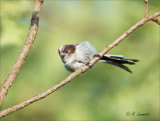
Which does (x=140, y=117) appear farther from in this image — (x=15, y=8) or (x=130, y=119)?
(x=15, y=8)

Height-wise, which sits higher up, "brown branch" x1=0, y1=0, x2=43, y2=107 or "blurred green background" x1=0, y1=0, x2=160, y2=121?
"blurred green background" x1=0, y1=0, x2=160, y2=121

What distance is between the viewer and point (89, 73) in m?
5.18

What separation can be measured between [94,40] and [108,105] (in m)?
1.33

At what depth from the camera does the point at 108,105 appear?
4.70m

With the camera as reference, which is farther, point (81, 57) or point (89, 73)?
point (89, 73)

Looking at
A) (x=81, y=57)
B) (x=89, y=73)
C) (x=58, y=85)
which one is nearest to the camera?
(x=58, y=85)

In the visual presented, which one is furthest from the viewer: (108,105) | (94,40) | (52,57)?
(94,40)

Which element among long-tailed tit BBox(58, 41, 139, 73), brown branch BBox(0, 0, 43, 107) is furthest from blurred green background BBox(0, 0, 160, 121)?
brown branch BBox(0, 0, 43, 107)

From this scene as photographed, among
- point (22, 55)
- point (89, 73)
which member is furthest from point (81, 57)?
point (22, 55)

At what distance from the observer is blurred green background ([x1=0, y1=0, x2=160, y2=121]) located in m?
4.65

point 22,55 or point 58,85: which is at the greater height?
point 22,55

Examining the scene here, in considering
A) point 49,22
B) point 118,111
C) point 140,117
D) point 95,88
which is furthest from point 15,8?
point 140,117

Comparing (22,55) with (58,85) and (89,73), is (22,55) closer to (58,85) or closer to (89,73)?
(58,85)

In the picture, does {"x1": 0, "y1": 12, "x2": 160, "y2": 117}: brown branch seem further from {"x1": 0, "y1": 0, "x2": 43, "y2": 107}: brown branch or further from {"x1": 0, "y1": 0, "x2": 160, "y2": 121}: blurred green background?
{"x1": 0, "y1": 0, "x2": 160, "y2": 121}: blurred green background
